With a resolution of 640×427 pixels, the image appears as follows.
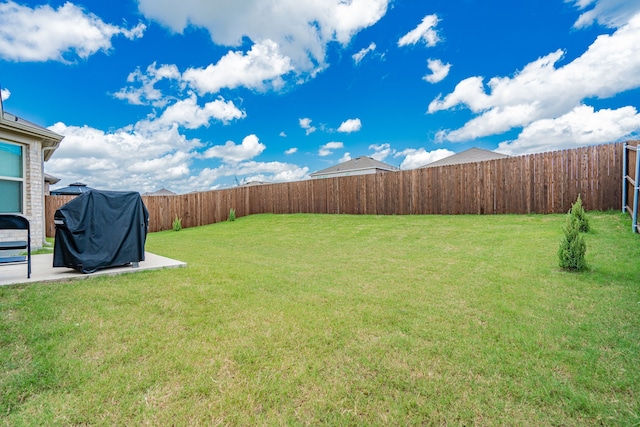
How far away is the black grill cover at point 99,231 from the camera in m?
4.75

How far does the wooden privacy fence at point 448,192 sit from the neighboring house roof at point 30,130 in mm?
7208

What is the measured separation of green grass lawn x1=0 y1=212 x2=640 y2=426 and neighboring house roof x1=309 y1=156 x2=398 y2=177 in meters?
21.0

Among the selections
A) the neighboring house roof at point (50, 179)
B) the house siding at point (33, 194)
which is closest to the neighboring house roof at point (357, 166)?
the neighboring house roof at point (50, 179)

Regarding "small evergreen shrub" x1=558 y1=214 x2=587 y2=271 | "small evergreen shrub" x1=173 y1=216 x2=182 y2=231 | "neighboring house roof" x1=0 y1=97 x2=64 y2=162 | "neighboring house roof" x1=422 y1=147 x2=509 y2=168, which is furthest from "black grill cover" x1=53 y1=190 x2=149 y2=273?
"neighboring house roof" x1=422 y1=147 x2=509 y2=168

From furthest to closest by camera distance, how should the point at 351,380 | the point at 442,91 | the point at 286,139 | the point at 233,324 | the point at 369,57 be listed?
the point at 286,139
the point at 442,91
the point at 369,57
the point at 233,324
the point at 351,380

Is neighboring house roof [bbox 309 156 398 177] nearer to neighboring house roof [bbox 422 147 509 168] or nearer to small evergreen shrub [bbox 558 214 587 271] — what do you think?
neighboring house roof [bbox 422 147 509 168]

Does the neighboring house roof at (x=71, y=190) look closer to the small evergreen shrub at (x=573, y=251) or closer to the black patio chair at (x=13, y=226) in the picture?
the black patio chair at (x=13, y=226)

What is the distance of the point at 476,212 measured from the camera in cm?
1097

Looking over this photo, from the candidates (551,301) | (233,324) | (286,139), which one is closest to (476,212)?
(551,301)

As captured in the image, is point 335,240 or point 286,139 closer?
point 335,240

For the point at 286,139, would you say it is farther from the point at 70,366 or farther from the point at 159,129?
the point at 70,366

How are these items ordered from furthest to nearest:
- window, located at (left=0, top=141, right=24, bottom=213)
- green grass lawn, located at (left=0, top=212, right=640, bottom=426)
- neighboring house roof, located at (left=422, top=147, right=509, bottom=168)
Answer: neighboring house roof, located at (left=422, top=147, right=509, bottom=168)
window, located at (left=0, top=141, right=24, bottom=213)
green grass lawn, located at (left=0, top=212, right=640, bottom=426)

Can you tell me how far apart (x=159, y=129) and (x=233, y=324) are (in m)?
16.0

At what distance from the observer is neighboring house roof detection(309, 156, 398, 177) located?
83.8 feet
